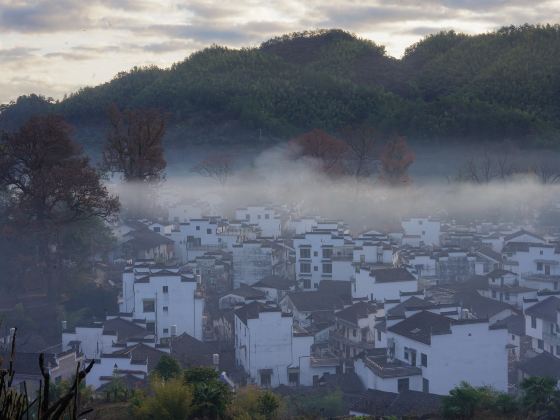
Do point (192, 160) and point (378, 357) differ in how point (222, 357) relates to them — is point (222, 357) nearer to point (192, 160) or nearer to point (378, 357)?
point (378, 357)

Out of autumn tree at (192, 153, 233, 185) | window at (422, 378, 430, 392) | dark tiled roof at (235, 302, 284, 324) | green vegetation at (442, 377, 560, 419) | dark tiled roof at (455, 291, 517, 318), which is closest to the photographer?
green vegetation at (442, 377, 560, 419)

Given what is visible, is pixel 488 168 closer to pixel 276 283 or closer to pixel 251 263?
pixel 251 263

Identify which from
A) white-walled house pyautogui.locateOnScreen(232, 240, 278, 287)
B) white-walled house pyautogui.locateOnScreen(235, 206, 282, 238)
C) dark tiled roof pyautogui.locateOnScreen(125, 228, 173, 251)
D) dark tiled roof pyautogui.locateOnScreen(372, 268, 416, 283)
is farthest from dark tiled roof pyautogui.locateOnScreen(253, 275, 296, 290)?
white-walled house pyautogui.locateOnScreen(235, 206, 282, 238)

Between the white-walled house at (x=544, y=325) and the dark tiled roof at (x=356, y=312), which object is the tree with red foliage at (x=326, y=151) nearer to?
the dark tiled roof at (x=356, y=312)

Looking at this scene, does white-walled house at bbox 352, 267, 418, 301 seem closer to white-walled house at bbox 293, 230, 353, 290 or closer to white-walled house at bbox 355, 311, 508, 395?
white-walled house at bbox 293, 230, 353, 290

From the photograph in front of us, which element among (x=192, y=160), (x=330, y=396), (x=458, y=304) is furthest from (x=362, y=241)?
(x=192, y=160)

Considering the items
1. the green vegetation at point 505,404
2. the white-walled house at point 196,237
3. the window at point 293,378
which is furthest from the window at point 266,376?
the white-walled house at point 196,237

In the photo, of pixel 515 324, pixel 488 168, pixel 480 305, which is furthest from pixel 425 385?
pixel 488 168
